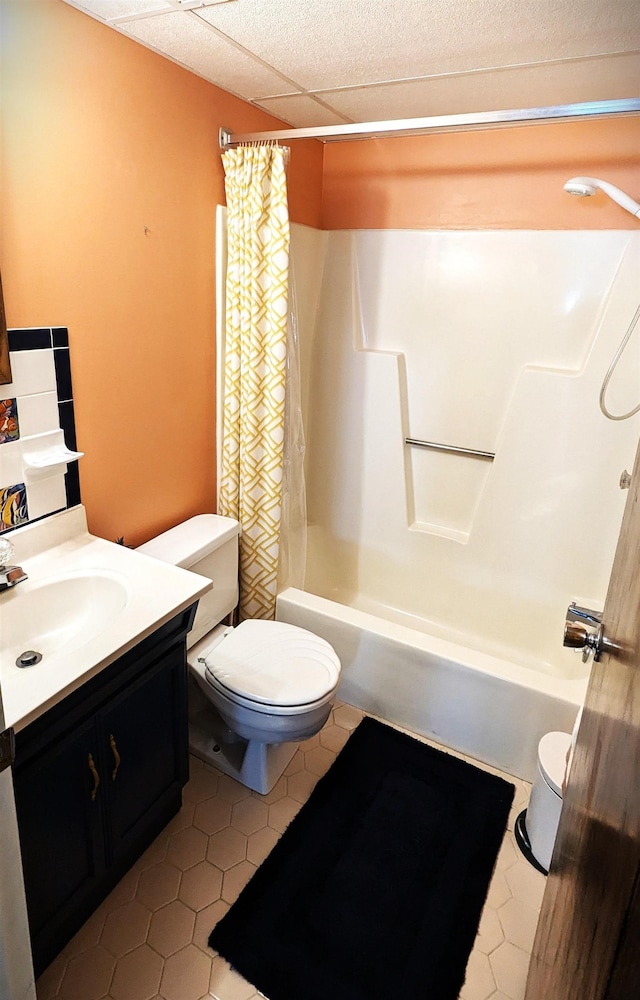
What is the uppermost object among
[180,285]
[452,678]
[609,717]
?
[180,285]

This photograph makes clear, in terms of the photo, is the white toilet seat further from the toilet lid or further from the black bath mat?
the black bath mat

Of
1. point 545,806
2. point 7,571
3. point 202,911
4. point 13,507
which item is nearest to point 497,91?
point 13,507

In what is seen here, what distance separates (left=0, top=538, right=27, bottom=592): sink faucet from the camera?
1.39 m

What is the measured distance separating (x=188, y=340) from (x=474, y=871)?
74.3 inches

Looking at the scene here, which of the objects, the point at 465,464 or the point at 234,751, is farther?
the point at 465,464

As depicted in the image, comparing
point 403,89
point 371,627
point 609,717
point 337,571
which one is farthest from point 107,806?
point 403,89

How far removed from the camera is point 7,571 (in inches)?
56.2

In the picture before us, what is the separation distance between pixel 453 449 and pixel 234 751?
1460mm

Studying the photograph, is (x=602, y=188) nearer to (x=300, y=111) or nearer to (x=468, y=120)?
(x=468, y=120)

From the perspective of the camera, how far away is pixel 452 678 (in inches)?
80.0

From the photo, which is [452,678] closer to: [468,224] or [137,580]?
[137,580]

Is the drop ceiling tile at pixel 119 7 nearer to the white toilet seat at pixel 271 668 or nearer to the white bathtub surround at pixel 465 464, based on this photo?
the white bathtub surround at pixel 465 464

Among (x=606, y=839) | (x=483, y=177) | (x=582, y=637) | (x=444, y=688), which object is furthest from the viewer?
(x=483, y=177)

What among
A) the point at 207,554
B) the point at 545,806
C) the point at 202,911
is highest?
the point at 207,554
